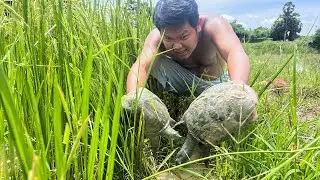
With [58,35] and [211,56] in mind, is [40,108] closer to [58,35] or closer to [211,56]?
[58,35]

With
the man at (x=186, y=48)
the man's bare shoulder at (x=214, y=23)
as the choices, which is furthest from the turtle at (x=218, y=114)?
the man's bare shoulder at (x=214, y=23)

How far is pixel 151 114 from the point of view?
5.12 ft

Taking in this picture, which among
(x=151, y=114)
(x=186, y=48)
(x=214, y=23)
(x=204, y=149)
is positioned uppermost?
(x=214, y=23)

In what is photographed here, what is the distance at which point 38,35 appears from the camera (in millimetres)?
1165

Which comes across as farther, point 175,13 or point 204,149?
point 175,13

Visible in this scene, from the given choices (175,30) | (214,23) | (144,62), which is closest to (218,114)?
(144,62)

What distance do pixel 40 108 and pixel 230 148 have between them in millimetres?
856

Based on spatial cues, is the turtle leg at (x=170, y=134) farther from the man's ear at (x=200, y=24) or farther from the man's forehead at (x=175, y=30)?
the man's ear at (x=200, y=24)

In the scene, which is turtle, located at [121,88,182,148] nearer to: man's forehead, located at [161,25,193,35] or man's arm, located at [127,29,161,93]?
man's arm, located at [127,29,161,93]

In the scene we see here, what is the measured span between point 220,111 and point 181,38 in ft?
2.63

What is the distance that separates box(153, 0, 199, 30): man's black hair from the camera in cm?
218

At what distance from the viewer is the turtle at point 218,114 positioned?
1.46 m

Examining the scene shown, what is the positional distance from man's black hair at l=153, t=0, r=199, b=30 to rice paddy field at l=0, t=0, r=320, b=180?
172 millimetres

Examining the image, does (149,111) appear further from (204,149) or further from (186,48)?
(186,48)
